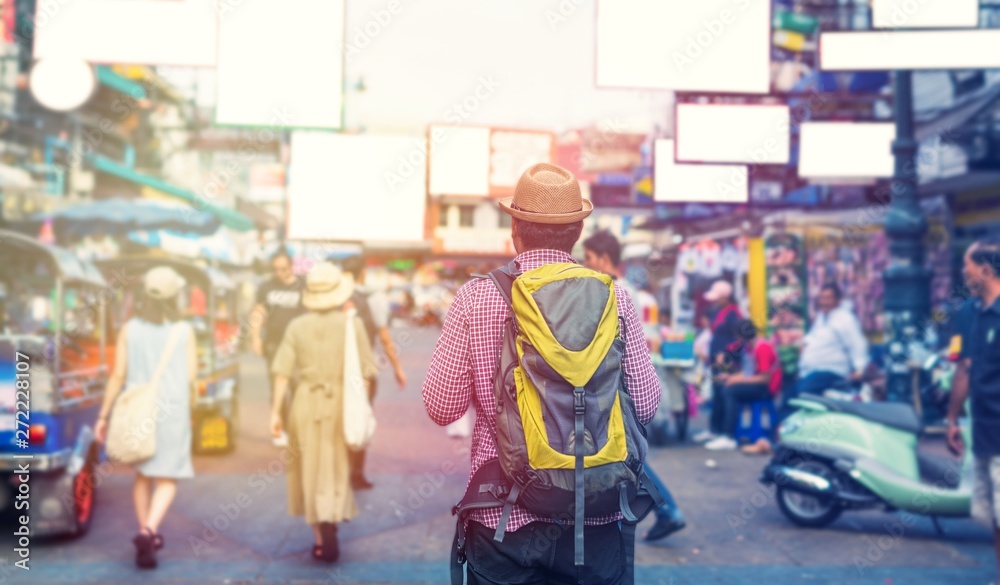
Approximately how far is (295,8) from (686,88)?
9.24 feet

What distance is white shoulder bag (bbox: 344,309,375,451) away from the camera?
575cm

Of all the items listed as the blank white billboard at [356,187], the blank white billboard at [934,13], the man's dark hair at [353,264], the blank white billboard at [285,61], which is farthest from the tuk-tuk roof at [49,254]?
the blank white billboard at [934,13]

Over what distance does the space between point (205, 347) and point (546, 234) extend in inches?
303

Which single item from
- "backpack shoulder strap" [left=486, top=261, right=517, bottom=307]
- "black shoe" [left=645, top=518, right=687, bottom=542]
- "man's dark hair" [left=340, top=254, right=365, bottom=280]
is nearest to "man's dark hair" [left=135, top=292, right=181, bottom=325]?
"man's dark hair" [left=340, top=254, right=365, bottom=280]

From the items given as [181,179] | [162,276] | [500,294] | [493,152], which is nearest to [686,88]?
[493,152]

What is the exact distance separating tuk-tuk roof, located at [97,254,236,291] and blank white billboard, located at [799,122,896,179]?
21.5ft

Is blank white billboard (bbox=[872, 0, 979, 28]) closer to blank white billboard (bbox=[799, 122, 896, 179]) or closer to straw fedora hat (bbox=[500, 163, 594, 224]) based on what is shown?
blank white billboard (bbox=[799, 122, 896, 179])

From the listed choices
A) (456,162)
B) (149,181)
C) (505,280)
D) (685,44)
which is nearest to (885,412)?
(685,44)

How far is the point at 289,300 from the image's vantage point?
28.5 ft

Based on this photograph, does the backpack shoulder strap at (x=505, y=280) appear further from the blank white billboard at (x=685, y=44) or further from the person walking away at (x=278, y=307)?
the person walking away at (x=278, y=307)

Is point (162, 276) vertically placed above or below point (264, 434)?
above

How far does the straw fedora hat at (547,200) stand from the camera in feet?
9.20

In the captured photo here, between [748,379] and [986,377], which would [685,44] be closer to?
[986,377]

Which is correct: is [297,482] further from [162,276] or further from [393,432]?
[393,432]
